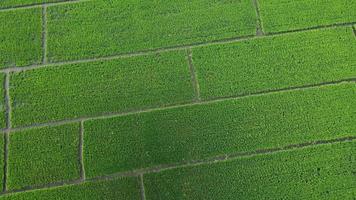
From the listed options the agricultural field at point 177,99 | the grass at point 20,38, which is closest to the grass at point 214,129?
the agricultural field at point 177,99

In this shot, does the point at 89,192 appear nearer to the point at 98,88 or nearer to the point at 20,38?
the point at 98,88

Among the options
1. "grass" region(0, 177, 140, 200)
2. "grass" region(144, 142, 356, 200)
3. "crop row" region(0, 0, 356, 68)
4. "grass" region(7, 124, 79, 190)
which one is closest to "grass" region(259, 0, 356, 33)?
"crop row" region(0, 0, 356, 68)

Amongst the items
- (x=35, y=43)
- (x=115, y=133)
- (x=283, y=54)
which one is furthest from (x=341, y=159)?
(x=35, y=43)

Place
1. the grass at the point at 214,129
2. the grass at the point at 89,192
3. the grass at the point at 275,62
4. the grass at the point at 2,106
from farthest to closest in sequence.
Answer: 1. the grass at the point at 275,62
2. the grass at the point at 2,106
3. the grass at the point at 214,129
4. the grass at the point at 89,192

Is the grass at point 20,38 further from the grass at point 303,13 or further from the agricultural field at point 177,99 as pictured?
the grass at point 303,13

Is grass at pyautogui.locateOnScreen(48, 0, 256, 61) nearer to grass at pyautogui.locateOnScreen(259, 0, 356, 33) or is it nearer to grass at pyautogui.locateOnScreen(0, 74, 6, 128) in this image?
grass at pyautogui.locateOnScreen(259, 0, 356, 33)

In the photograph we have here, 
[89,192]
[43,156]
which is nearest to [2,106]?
[43,156]
